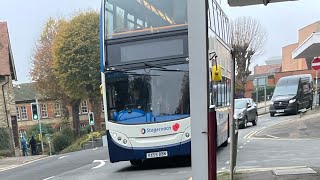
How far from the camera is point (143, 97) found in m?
10.1

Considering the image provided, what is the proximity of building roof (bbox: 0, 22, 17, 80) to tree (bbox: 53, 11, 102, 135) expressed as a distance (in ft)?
13.3

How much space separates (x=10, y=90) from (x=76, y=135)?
9.47 meters

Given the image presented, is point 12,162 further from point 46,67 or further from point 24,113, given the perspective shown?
point 24,113

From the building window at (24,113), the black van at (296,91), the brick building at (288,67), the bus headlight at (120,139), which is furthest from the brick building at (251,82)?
the building window at (24,113)

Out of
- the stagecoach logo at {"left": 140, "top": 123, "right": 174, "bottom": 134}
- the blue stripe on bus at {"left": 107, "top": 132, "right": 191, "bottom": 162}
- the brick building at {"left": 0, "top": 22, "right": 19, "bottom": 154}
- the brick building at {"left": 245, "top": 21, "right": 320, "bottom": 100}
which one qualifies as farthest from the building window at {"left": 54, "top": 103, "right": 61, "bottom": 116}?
the brick building at {"left": 245, "top": 21, "right": 320, "bottom": 100}

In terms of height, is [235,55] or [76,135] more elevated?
[235,55]

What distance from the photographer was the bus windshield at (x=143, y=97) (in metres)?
10.0

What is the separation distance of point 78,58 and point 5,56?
6.22 meters

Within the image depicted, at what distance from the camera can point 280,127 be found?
1505cm

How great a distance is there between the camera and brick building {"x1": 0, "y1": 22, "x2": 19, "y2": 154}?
32500 millimetres

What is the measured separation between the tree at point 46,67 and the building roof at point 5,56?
5.40 m

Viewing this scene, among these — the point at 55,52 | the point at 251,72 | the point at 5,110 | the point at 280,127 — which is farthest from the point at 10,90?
the point at 251,72

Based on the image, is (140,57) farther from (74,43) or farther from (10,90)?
(74,43)

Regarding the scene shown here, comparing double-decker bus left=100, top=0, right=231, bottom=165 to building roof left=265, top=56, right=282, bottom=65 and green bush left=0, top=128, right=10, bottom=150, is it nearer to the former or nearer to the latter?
building roof left=265, top=56, right=282, bottom=65
